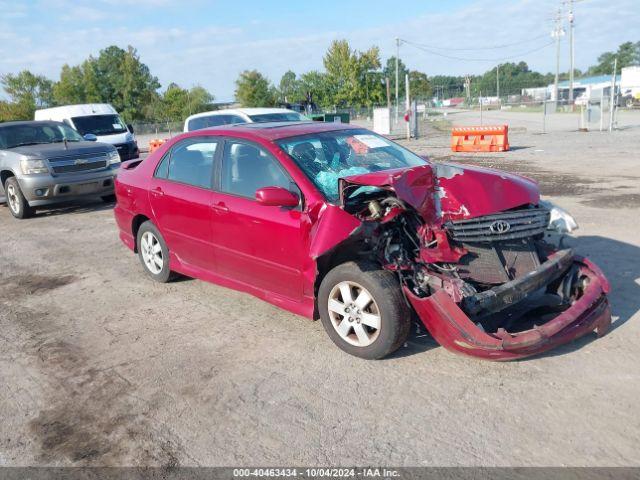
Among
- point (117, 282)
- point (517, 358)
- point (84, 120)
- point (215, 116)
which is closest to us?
point (517, 358)

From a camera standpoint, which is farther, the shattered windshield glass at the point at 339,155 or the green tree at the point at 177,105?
the green tree at the point at 177,105

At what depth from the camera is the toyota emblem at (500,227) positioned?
4.01 metres

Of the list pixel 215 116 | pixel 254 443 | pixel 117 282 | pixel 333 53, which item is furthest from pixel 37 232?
pixel 333 53

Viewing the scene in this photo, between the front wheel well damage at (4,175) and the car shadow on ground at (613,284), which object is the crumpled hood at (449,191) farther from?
the front wheel well damage at (4,175)

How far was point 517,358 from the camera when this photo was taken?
375cm

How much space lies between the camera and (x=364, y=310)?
402 centimetres

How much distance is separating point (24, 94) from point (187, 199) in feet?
182

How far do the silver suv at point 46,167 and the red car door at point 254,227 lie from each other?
261 inches

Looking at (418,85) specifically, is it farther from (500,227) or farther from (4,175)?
(500,227)

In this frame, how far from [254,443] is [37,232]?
7.81 m

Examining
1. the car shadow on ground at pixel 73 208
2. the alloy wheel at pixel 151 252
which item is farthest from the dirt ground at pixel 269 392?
the car shadow on ground at pixel 73 208

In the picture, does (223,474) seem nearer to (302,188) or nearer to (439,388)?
(439,388)

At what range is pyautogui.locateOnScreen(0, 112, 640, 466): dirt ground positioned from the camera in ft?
10.2

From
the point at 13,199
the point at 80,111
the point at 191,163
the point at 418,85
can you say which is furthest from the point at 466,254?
the point at 418,85
